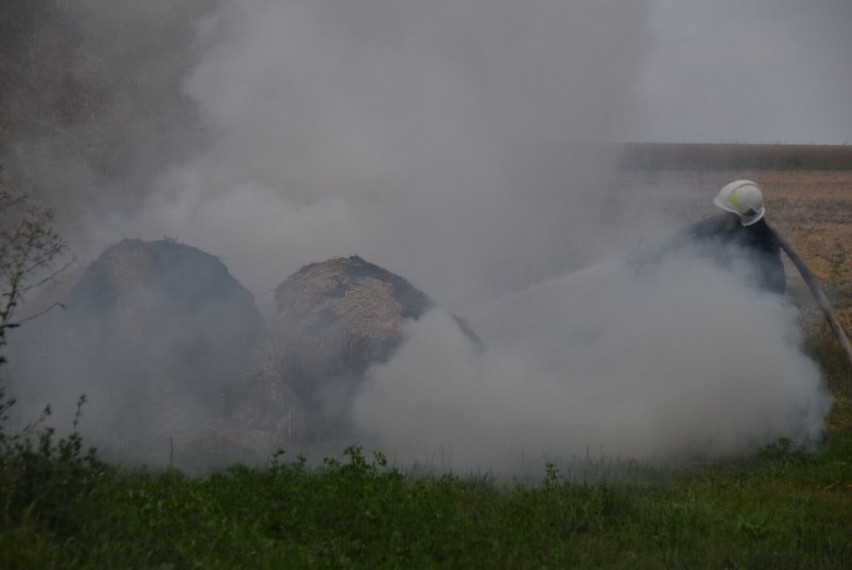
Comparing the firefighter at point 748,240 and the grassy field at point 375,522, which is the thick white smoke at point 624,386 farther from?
the grassy field at point 375,522

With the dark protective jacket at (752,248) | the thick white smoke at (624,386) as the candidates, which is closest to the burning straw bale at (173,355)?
the thick white smoke at (624,386)

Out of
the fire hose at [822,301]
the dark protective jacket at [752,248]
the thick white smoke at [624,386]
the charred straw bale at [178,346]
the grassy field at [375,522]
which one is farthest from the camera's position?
the dark protective jacket at [752,248]

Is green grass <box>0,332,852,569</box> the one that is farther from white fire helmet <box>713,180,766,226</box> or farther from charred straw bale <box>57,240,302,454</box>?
white fire helmet <box>713,180,766,226</box>

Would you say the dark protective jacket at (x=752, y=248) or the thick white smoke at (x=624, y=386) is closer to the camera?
the thick white smoke at (x=624, y=386)

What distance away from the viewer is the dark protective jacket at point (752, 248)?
420 inches

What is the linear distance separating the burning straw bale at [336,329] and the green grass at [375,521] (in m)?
1.84

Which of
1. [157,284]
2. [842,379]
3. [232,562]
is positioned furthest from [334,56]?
[232,562]

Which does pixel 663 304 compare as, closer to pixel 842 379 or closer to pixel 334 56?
pixel 842 379

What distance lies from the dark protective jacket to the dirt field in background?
422 cm

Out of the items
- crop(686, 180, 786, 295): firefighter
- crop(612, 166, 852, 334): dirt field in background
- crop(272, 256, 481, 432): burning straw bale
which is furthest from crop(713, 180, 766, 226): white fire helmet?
crop(612, 166, 852, 334): dirt field in background

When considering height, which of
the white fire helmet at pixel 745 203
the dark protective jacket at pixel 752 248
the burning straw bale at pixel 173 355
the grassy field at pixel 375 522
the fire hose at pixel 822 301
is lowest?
the grassy field at pixel 375 522

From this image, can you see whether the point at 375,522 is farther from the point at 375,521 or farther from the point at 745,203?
the point at 745,203

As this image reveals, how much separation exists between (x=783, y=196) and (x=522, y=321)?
8.57m

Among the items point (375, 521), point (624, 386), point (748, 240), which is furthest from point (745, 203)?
point (375, 521)
